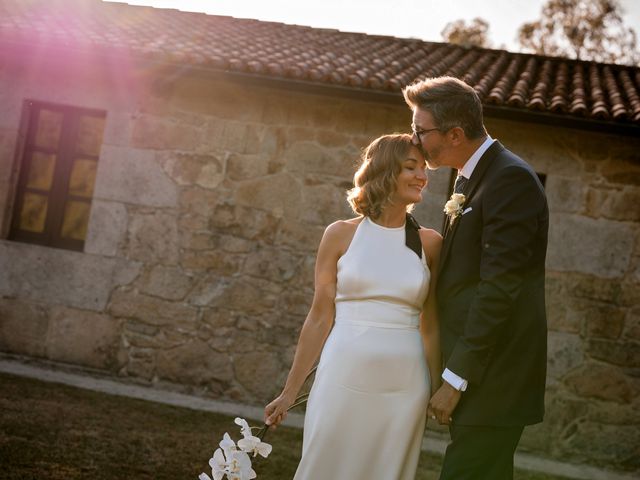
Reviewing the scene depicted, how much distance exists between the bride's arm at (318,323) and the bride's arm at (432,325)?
0.38m

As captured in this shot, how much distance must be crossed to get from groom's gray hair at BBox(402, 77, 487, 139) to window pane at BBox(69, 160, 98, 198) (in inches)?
217

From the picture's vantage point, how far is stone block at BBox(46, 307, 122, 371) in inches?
291

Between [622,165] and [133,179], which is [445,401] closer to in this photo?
[622,165]

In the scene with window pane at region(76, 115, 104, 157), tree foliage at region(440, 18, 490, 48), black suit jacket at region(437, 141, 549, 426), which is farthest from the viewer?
tree foliage at region(440, 18, 490, 48)

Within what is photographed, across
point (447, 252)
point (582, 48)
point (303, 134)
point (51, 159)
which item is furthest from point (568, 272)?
point (582, 48)

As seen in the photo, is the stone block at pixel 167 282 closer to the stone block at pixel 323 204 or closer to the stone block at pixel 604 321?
the stone block at pixel 323 204

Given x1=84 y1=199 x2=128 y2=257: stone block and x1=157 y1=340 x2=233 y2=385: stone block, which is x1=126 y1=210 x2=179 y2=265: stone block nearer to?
x1=84 y1=199 x2=128 y2=257: stone block

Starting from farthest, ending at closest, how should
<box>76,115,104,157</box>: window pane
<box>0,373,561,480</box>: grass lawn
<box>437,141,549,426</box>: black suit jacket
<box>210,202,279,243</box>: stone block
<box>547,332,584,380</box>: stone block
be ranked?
<box>76,115,104,157</box>: window pane
<box>210,202,279,243</box>: stone block
<box>547,332,584,380</box>: stone block
<box>0,373,561,480</box>: grass lawn
<box>437,141,549,426</box>: black suit jacket

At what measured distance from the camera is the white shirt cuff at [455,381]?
9.08 ft

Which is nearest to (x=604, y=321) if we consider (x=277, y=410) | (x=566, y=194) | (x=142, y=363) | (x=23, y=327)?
(x=566, y=194)

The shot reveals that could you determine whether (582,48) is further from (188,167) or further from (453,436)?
(453,436)

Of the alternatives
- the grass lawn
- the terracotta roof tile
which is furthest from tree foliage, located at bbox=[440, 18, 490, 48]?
the grass lawn

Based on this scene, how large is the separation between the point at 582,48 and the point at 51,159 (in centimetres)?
1802

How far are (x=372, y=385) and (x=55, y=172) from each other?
578cm
